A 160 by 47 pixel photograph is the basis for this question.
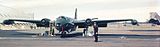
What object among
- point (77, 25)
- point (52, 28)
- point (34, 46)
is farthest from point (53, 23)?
point (34, 46)

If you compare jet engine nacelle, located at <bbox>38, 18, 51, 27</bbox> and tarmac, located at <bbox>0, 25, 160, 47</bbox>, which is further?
jet engine nacelle, located at <bbox>38, 18, 51, 27</bbox>

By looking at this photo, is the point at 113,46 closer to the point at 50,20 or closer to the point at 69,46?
the point at 69,46

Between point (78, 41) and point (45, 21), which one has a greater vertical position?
point (45, 21)

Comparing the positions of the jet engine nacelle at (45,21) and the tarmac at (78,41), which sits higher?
the jet engine nacelle at (45,21)

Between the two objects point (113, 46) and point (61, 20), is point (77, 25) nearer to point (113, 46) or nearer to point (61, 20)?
point (61, 20)

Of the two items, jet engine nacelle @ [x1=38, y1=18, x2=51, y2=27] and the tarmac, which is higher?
jet engine nacelle @ [x1=38, y1=18, x2=51, y2=27]

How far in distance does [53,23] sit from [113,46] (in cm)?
3044

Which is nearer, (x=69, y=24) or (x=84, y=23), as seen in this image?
(x=69, y=24)

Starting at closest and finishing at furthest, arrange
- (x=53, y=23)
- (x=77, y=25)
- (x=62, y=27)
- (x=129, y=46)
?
1. (x=129, y=46)
2. (x=62, y=27)
3. (x=53, y=23)
4. (x=77, y=25)

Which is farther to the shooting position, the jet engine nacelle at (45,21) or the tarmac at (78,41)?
the jet engine nacelle at (45,21)

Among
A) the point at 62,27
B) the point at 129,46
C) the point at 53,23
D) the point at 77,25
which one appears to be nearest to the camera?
the point at 129,46

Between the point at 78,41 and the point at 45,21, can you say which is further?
the point at 45,21

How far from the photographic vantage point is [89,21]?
194 ft

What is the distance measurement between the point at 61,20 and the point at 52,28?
277 cm
